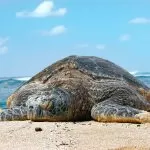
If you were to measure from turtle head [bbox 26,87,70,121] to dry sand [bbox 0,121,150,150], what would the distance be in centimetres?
59

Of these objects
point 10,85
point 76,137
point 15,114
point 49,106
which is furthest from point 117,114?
point 10,85

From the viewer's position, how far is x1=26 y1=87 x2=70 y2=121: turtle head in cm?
903

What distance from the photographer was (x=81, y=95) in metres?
9.98

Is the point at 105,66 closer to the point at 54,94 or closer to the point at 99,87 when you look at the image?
the point at 99,87

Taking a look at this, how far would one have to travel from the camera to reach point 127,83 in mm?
11180

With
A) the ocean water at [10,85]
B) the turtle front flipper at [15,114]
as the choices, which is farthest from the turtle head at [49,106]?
the ocean water at [10,85]

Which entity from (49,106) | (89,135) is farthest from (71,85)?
(89,135)

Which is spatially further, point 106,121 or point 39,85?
point 39,85

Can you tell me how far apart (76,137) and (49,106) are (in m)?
2.39

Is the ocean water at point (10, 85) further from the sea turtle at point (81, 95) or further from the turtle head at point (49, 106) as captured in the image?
the turtle head at point (49, 106)

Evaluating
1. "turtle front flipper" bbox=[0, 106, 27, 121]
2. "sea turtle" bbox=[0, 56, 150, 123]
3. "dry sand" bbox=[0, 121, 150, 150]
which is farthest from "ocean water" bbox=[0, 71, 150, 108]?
"dry sand" bbox=[0, 121, 150, 150]

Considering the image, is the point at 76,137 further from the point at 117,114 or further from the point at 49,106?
the point at 49,106

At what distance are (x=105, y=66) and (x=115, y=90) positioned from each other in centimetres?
95

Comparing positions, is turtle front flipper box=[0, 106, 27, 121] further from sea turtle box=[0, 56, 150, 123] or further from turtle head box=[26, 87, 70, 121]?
turtle head box=[26, 87, 70, 121]
